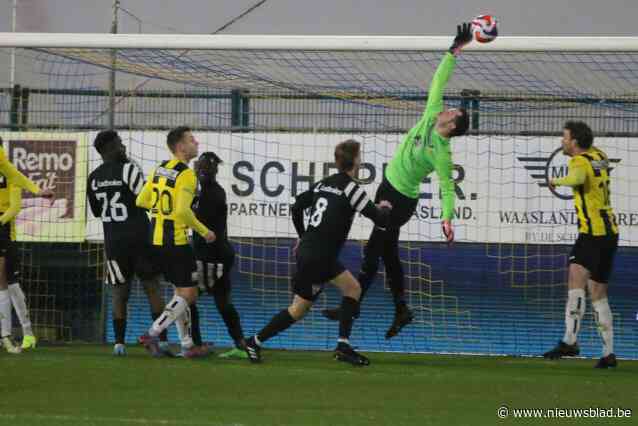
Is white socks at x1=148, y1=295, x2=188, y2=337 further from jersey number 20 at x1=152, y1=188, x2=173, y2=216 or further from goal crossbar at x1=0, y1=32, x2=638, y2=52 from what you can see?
goal crossbar at x1=0, y1=32, x2=638, y2=52

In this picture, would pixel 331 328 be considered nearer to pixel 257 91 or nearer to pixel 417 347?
pixel 417 347

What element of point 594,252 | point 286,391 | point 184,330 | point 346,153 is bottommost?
point 286,391

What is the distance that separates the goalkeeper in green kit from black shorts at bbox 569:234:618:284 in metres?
1.17

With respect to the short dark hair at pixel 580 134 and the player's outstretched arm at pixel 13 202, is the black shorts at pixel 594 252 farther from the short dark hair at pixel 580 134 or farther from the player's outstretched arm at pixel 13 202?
the player's outstretched arm at pixel 13 202

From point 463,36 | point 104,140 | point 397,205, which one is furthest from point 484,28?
point 104,140

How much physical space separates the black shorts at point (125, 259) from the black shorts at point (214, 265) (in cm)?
40

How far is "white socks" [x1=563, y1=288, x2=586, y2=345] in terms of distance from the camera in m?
10.2

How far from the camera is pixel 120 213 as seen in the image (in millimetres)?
10711

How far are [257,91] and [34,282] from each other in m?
3.57

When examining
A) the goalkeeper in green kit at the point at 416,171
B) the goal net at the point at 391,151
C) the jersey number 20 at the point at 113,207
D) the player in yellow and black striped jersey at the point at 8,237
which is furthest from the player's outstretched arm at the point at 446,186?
the player in yellow and black striped jersey at the point at 8,237

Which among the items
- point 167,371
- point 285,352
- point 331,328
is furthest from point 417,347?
point 167,371

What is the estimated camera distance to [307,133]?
13.3 metres

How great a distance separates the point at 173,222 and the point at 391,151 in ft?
12.6

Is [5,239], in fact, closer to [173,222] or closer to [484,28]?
[173,222]
